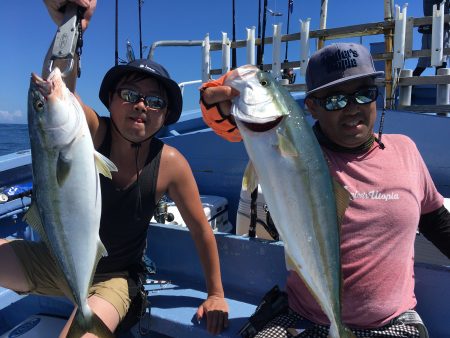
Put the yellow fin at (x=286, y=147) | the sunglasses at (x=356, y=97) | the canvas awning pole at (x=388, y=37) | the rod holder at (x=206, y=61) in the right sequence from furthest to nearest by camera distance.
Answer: the rod holder at (x=206, y=61) < the canvas awning pole at (x=388, y=37) < the sunglasses at (x=356, y=97) < the yellow fin at (x=286, y=147)

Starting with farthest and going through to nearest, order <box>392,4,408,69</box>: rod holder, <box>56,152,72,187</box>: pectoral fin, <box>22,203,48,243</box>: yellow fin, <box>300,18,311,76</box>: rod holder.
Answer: <box>300,18,311,76</box>: rod holder, <box>392,4,408,69</box>: rod holder, <box>22,203,48,243</box>: yellow fin, <box>56,152,72,187</box>: pectoral fin

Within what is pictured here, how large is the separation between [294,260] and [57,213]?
44.8 inches

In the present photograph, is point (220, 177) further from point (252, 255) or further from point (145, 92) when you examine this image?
point (145, 92)

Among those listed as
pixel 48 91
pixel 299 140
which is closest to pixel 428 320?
pixel 299 140

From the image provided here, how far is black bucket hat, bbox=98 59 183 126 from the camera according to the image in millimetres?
2268

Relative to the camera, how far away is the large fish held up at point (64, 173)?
174 centimetres

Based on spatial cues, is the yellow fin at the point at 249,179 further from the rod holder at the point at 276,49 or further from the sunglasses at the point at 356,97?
the rod holder at the point at 276,49

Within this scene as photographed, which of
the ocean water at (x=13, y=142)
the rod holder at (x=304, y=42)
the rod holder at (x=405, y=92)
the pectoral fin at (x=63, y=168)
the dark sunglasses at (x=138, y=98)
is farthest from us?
the ocean water at (x=13, y=142)

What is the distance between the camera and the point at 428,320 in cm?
223

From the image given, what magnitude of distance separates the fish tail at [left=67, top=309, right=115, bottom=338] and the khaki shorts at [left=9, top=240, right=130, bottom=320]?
0.87 ft

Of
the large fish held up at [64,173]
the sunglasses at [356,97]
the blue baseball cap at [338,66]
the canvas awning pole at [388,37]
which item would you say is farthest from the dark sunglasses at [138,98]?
the canvas awning pole at [388,37]

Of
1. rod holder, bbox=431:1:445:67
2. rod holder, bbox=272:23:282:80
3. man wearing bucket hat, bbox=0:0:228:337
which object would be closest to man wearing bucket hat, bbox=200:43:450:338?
man wearing bucket hat, bbox=0:0:228:337

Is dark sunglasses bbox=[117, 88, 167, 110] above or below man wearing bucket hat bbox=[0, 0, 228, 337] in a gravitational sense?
above

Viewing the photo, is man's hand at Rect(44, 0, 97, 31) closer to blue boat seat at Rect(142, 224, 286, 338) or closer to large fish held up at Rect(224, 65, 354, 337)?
large fish held up at Rect(224, 65, 354, 337)
